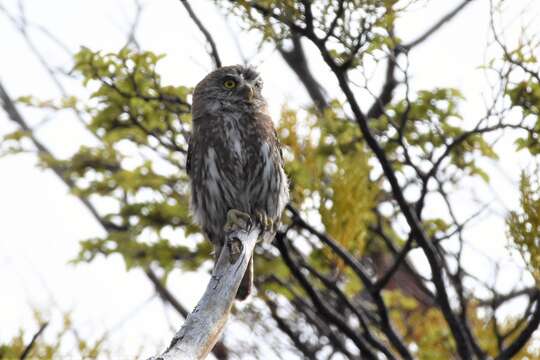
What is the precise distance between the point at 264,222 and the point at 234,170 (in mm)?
408

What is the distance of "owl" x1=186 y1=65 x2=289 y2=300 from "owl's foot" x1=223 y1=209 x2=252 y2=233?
131mm

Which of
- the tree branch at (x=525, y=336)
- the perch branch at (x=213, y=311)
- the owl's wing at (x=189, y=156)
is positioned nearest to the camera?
the perch branch at (x=213, y=311)

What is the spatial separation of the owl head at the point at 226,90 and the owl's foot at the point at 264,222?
0.83 meters

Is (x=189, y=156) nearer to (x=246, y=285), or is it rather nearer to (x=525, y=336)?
(x=246, y=285)

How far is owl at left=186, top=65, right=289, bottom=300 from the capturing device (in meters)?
5.06

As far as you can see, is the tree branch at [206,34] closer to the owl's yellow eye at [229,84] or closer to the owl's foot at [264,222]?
the owl's yellow eye at [229,84]

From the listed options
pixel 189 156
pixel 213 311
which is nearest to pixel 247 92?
pixel 189 156

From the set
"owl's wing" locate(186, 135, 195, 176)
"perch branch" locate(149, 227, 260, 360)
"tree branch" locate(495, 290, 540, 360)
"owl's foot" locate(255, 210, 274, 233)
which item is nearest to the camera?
"perch branch" locate(149, 227, 260, 360)

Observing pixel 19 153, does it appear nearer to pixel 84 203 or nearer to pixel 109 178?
pixel 109 178

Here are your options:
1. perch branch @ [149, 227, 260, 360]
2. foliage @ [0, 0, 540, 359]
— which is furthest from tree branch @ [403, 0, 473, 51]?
perch branch @ [149, 227, 260, 360]

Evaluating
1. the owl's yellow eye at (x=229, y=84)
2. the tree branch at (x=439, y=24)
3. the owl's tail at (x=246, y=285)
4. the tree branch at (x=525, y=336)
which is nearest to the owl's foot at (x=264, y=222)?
the owl's tail at (x=246, y=285)

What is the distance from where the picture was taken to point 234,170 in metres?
5.06

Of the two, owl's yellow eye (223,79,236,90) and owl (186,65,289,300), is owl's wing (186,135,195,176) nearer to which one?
owl (186,65,289,300)

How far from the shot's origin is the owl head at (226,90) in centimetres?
539
